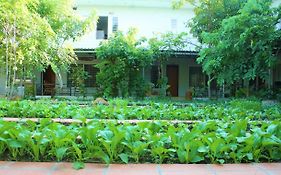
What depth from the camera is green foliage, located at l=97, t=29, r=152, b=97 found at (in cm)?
1580

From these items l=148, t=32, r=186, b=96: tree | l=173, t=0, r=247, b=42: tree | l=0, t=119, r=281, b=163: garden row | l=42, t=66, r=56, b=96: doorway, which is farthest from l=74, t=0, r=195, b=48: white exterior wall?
l=0, t=119, r=281, b=163: garden row

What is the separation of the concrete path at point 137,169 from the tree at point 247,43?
7.81 metres

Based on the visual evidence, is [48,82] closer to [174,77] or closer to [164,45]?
[174,77]

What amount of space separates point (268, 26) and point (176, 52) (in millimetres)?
7506

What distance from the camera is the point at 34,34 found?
13539mm

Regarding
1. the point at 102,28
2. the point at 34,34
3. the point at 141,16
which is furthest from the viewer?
the point at 102,28

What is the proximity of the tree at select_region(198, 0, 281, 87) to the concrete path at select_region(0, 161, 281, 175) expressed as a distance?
7809 millimetres

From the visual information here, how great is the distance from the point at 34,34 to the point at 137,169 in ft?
36.2

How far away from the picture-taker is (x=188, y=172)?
3.58 m

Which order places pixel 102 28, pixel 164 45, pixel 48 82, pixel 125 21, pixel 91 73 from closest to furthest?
pixel 164 45 → pixel 125 21 → pixel 102 28 → pixel 91 73 → pixel 48 82

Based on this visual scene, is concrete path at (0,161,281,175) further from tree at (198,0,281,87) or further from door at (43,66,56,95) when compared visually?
door at (43,66,56,95)

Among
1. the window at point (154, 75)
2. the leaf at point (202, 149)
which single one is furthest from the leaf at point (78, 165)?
the window at point (154, 75)

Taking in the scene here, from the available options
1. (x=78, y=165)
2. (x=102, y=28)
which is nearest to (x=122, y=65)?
(x=102, y=28)

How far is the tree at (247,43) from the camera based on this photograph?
36.5ft
